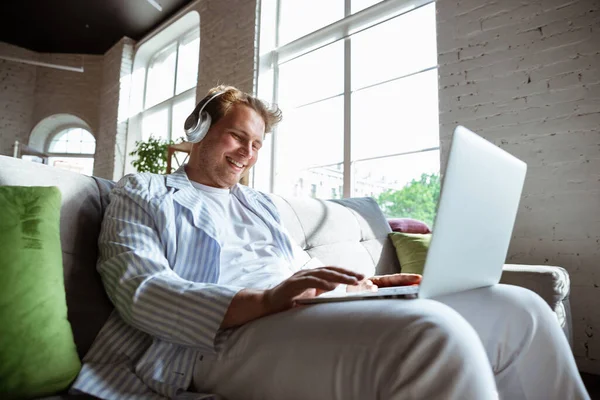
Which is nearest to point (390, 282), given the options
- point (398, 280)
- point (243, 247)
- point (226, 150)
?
point (398, 280)

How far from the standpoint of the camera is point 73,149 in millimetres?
7551

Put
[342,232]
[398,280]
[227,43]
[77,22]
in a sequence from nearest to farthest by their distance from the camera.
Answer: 1. [398,280]
2. [342,232]
3. [227,43]
4. [77,22]

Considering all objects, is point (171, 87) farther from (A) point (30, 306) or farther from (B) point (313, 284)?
(B) point (313, 284)

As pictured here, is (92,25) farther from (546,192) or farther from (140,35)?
(546,192)

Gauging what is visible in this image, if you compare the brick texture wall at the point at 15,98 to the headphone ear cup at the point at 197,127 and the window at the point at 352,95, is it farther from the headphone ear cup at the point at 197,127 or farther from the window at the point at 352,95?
the headphone ear cup at the point at 197,127

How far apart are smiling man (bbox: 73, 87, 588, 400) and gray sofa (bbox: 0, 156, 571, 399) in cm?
8

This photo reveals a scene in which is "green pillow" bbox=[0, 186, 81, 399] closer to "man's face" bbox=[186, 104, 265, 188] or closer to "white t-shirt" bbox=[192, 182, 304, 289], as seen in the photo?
"white t-shirt" bbox=[192, 182, 304, 289]

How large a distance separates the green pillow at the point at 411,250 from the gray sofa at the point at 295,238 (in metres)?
0.07

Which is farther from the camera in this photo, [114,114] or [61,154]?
[61,154]

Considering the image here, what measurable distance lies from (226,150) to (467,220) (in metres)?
0.83

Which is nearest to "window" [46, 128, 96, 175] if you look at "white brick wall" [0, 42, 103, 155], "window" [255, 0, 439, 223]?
"white brick wall" [0, 42, 103, 155]

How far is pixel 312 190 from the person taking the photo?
4207 mm

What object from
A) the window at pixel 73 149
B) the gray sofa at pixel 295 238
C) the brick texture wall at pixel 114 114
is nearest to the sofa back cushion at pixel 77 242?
the gray sofa at pixel 295 238

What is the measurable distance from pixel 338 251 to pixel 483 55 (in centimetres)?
173
